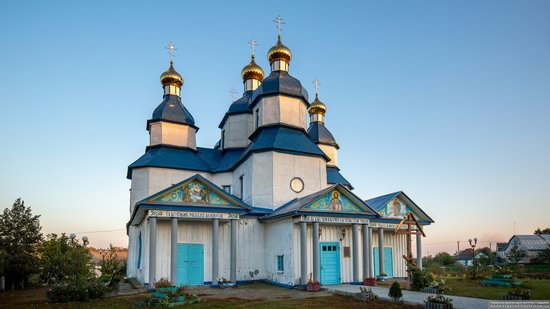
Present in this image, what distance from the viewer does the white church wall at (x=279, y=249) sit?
20.4 m

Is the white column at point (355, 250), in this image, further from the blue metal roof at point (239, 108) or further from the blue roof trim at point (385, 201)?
the blue metal roof at point (239, 108)

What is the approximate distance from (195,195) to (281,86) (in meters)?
9.80

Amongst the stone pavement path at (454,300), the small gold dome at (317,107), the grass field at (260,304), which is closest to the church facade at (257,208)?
the grass field at (260,304)

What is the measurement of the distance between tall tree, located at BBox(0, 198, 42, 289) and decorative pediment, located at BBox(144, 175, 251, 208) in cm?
1161

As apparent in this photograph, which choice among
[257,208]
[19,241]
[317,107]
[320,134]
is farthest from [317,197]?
[19,241]

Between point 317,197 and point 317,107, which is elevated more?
point 317,107

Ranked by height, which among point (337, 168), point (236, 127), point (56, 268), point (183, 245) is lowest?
point (56, 268)

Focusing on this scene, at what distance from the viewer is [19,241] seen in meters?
26.6

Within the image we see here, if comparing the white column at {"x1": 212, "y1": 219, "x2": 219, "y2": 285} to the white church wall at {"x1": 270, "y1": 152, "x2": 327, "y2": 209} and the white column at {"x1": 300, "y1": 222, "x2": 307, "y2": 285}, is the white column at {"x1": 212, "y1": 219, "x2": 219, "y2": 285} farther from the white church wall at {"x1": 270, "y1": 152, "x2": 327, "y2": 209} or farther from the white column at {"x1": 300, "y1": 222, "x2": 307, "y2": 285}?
the white church wall at {"x1": 270, "y1": 152, "x2": 327, "y2": 209}

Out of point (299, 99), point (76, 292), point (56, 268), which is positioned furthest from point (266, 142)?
point (56, 268)

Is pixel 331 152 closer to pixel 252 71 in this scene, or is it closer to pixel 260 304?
pixel 252 71

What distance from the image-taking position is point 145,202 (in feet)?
62.0

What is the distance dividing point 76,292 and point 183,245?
612cm

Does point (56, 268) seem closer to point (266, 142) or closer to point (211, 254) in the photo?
point (211, 254)
